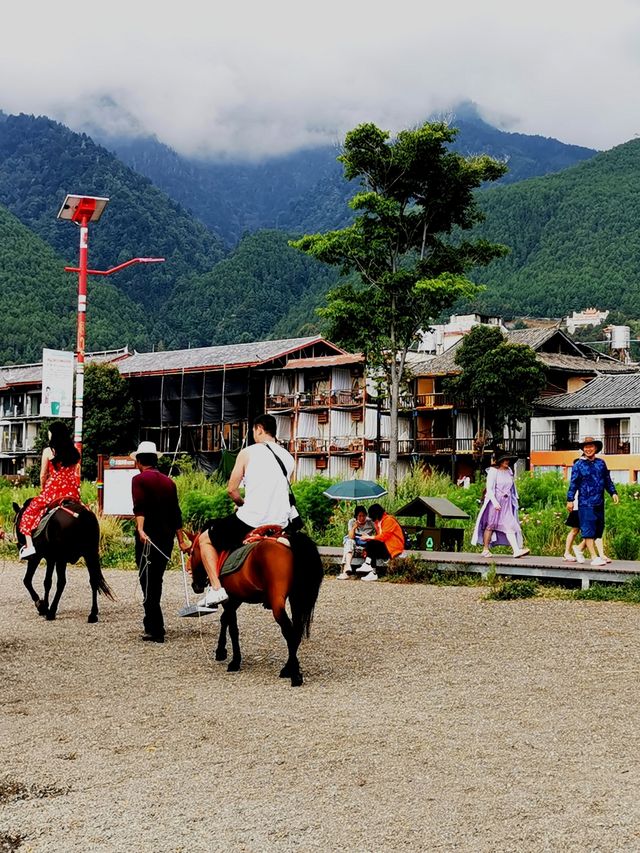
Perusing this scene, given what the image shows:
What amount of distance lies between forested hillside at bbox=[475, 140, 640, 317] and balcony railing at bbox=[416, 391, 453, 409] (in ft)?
136

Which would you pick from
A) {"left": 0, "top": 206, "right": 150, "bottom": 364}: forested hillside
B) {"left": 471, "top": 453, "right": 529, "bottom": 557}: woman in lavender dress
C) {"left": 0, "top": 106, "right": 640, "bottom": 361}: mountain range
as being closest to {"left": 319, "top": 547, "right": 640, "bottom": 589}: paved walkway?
{"left": 471, "top": 453, "right": 529, "bottom": 557}: woman in lavender dress

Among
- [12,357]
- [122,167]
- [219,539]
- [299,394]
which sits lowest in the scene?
[219,539]

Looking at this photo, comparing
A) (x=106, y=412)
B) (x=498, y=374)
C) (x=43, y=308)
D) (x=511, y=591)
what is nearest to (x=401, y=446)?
(x=498, y=374)

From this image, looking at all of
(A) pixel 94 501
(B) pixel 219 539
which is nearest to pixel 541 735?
(B) pixel 219 539

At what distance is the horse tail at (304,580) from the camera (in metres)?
8.18

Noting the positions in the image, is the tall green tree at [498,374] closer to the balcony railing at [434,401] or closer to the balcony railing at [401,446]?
the balcony railing at [434,401]

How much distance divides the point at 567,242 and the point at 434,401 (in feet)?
182

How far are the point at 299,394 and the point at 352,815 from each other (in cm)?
→ 5721

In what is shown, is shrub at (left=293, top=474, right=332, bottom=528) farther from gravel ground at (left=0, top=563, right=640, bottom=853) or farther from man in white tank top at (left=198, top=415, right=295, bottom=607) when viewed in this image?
man in white tank top at (left=198, top=415, right=295, bottom=607)

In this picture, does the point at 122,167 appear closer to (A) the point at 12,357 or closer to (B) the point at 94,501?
(A) the point at 12,357

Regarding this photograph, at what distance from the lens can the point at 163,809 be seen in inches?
198

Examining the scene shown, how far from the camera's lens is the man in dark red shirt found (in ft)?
34.2

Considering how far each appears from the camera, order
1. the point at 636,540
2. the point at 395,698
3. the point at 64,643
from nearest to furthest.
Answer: the point at 395,698 → the point at 64,643 → the point at 636,540

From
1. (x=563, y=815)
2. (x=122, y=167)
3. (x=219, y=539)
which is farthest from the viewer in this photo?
(x=122, y=167)
